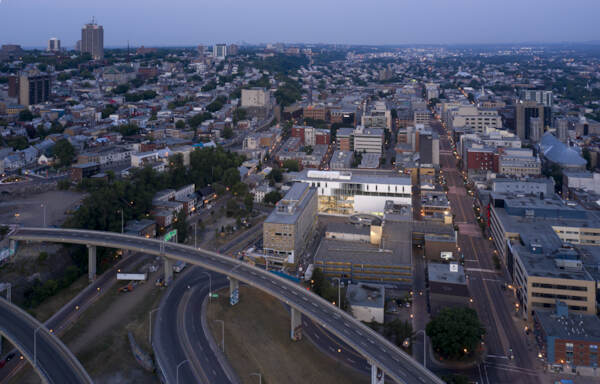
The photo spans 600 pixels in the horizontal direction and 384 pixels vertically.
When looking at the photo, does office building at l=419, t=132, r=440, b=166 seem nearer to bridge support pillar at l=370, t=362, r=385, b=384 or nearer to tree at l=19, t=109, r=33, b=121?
bridge support pillar at l=370, t=362, r=385, b=384

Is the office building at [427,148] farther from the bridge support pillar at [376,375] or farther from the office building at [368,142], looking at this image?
the bridge support pillar at [376,375]

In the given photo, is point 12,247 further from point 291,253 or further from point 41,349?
point 291,253

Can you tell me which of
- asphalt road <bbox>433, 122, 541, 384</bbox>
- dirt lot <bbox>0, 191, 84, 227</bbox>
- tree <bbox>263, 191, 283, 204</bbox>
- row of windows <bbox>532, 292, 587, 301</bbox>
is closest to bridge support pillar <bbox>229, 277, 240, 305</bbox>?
asphalt road <bbox>433, 122, 541, 384</bbox>

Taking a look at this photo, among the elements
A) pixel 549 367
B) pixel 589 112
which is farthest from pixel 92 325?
pixel 589 112

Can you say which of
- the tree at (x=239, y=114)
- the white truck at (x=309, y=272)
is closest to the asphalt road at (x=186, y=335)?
the white truck at (x=309, y=272)

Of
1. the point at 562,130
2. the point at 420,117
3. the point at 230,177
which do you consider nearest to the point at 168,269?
the point at 230,177
